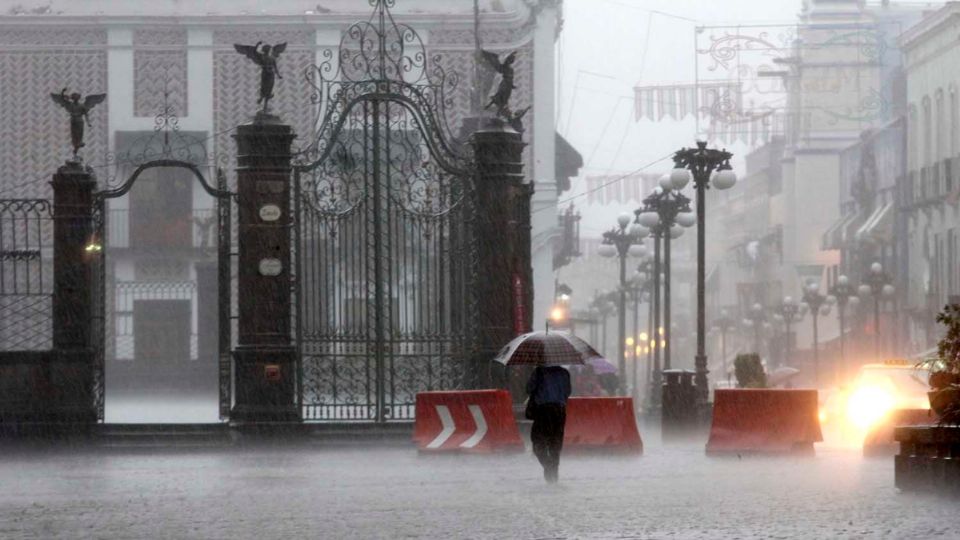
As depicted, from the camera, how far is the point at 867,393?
3238 centimetres

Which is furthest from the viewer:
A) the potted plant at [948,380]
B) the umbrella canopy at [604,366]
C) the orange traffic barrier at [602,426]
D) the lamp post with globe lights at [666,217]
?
the lamp post with globe lights at [666,217]

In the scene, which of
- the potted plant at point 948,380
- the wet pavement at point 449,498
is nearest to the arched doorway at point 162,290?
the wet pavement at point 449,498

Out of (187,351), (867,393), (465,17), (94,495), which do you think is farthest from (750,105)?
(94,495)

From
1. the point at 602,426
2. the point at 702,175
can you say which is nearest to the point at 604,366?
the point at 702,175

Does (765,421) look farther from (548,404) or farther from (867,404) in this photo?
(867,404)

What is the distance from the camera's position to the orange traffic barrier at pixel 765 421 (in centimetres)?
2645

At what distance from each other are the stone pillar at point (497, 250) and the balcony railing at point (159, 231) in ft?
83.8

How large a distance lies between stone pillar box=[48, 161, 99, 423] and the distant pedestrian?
8805 mm

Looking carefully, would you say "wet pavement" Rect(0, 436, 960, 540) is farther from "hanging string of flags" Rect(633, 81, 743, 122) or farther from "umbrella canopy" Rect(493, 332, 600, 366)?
"hanging string of flags" Rect(633, 81, 743, 122)

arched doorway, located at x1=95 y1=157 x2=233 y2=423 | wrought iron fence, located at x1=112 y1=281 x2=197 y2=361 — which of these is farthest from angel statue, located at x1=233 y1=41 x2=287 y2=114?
Answer: wrought iron fence, located at x1=112 y1=281 x2=197 y2=361

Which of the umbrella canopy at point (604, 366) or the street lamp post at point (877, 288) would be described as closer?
the umbrella canopy at point (604, 366)

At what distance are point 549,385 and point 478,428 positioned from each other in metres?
5.00

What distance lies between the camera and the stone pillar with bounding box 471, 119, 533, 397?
2861 cm

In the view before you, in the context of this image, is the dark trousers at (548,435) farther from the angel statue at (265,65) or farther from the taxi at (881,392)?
the taxi at (881,392)
